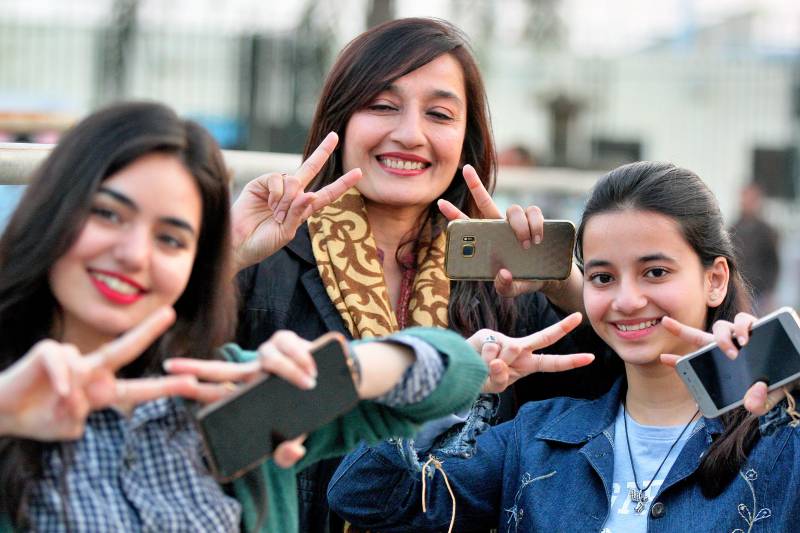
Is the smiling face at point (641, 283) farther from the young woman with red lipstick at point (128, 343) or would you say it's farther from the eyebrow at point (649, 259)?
the young woman with red lipstick at point (128, 343)

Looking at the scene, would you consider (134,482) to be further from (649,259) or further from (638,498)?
(649,259)

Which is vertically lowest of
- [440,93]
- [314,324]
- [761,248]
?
[761,248]

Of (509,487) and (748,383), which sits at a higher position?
(748,383)

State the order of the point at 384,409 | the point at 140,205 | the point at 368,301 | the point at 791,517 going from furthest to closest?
the point at 368,301, the point at 791,517, the point at 384,409, the point at 140,205

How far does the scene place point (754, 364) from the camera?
2.63m

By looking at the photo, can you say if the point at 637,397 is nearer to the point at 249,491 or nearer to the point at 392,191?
the point at 392,191

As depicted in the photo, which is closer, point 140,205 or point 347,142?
point 140,205

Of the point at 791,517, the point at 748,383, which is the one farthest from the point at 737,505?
the point at 748,383

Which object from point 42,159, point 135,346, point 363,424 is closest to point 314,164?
point 42,159

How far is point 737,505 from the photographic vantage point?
2773mm

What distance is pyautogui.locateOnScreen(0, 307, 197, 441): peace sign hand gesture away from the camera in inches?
76.2

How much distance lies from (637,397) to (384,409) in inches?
33.3

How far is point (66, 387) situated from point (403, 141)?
1719 mm

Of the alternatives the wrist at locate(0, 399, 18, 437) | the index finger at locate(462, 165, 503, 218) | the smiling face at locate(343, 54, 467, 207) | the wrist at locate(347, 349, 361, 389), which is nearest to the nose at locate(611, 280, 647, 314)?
the index finger at locate(462, 165, 503, 218)
